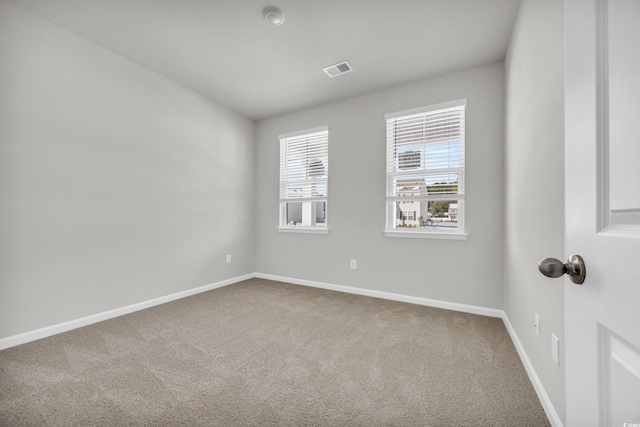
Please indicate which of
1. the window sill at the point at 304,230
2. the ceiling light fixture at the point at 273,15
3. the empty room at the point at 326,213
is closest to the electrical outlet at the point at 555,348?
the empty room at the point at 326,213

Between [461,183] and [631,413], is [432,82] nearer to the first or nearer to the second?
[461,183]

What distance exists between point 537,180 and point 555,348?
3.13 ft

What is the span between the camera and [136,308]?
A: 2.91 m

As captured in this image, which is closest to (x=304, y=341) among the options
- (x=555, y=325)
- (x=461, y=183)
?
(x=555, y=325)

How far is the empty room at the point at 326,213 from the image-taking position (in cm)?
60

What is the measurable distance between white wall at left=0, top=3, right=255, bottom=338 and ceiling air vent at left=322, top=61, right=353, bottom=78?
1.87 meters

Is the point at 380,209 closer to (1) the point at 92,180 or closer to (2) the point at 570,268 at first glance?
(2) the point at 570,268

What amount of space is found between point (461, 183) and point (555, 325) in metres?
1.95

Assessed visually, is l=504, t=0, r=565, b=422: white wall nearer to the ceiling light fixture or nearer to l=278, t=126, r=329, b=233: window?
the ceiling light fixture

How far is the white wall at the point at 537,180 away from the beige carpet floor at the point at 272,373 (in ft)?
Result: 1.08

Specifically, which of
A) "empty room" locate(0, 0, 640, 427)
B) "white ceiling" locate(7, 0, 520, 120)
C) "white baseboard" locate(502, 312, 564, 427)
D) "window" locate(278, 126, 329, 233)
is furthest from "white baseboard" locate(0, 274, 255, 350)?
"white baseboard" locate(502, 312, 564, 427)

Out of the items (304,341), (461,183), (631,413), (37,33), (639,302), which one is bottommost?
(304,341)

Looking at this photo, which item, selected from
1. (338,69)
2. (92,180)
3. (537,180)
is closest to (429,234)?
(537,180)

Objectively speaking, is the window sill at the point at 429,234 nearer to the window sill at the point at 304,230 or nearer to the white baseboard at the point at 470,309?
the white baseboard at the point at 470,309
